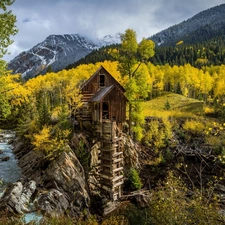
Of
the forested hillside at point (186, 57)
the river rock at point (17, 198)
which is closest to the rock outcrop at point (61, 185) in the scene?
the river rock at point (17, 198)

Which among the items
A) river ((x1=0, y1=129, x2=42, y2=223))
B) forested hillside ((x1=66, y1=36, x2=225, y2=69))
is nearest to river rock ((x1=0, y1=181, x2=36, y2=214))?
river ((x1=0, y1=129, x2=42, y2=223))

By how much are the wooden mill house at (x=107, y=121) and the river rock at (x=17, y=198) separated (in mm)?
7657

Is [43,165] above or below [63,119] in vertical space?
below

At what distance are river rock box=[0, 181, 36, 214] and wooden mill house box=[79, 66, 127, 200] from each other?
7657 millimetres

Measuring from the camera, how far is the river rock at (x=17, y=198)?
1809 centimetres

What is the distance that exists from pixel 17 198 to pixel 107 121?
12.1 metres

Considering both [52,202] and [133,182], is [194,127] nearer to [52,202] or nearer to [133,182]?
[133,182]

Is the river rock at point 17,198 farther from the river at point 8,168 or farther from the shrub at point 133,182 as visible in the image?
the shrub at point 133,182

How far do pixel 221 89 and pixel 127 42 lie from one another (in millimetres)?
36943

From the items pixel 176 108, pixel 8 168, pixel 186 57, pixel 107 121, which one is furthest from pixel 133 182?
pixel 186 57

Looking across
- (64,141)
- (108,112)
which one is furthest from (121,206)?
(108,112)

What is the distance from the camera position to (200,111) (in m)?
48.2

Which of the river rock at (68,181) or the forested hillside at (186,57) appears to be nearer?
the river rock at (68,181)

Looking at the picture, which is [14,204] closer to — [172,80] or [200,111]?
[200,111]
